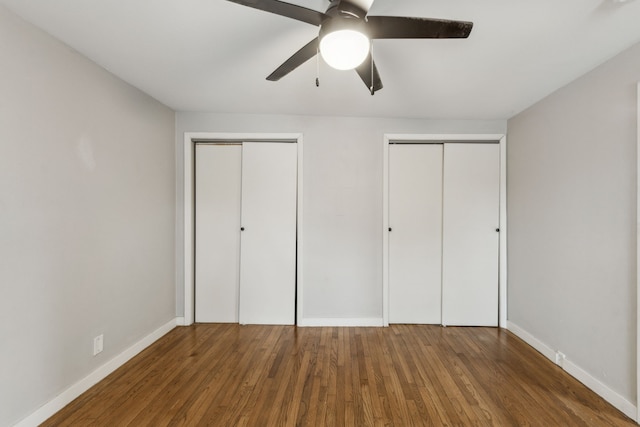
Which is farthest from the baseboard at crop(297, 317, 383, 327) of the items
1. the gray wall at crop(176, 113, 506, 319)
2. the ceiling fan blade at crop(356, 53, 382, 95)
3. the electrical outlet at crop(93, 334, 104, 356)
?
the ceiling fan blade at crop(356, 53, 382, 95)

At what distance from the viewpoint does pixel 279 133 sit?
3.34m

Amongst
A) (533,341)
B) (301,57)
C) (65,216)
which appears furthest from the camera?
(533,341)

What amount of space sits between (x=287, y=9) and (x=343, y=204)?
2.31m

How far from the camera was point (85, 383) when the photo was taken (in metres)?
2.13

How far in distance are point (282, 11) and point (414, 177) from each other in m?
2.55

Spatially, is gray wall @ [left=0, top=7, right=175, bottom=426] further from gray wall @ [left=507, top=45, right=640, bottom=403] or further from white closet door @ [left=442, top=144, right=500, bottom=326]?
gray wall @ [left=507, top=45, right=640, bottom=403]

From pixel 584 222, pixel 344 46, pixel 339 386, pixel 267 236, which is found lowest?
pixel 339 386

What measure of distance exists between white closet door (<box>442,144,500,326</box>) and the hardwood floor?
0.37 metres

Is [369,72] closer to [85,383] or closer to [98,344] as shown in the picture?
[98,344]

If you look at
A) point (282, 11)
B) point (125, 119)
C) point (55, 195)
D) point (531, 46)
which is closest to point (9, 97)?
point (55, 195)

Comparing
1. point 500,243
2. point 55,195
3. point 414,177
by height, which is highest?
point 414,177

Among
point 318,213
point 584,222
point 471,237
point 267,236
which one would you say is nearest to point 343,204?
point 318,213

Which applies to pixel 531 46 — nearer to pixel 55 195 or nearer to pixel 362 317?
pixel 362 317

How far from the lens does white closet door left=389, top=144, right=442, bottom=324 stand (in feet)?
11.2
